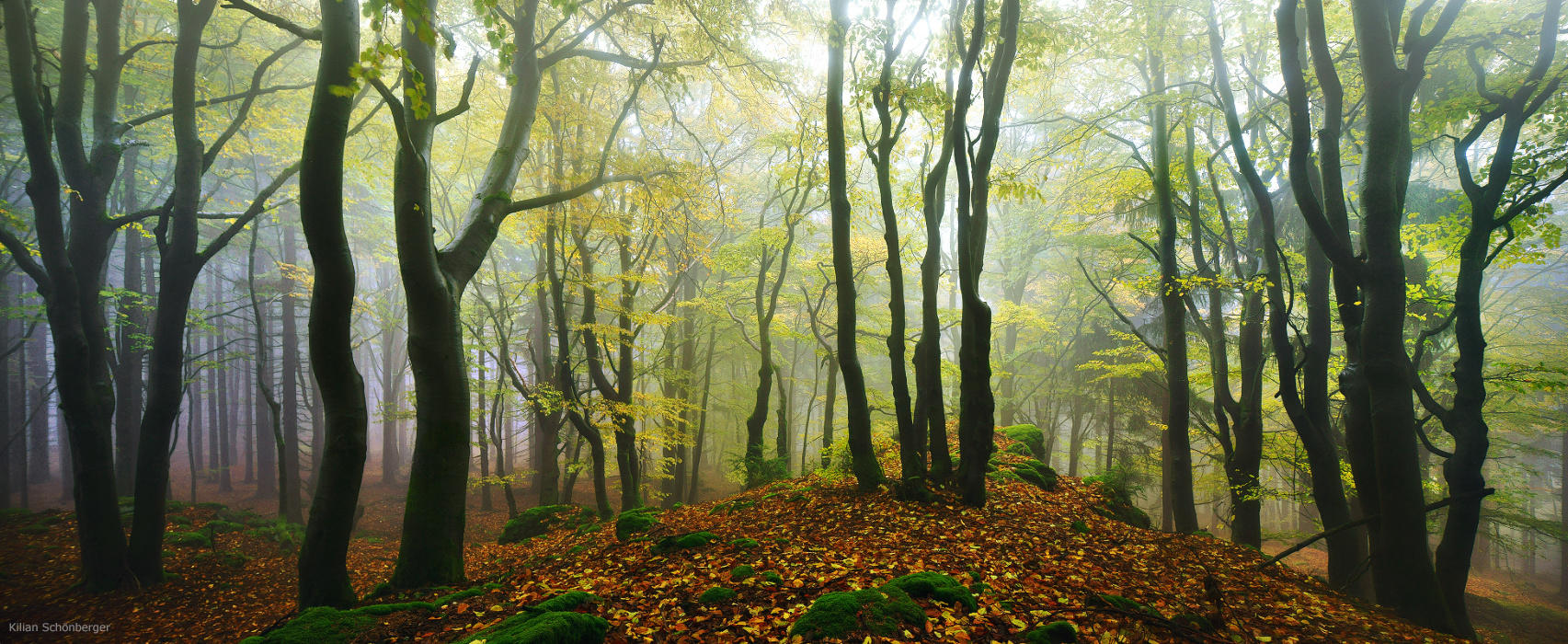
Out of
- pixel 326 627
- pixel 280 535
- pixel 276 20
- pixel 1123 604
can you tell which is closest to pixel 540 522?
pixel 280 535

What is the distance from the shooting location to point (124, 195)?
12.9 meters

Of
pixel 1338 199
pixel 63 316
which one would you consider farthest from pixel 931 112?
pixel 63 316

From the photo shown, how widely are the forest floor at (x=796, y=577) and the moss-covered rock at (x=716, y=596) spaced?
6cm

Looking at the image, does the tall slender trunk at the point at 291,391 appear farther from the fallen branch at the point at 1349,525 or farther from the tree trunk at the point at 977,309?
the fallen branch at the point at 1349,525

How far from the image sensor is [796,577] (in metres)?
4.02

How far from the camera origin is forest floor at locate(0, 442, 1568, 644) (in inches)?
132

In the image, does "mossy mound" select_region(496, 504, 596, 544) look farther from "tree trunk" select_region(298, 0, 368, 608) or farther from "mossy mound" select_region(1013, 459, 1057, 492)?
"mossy mound" select_region(1013, 459, 1057, 492)

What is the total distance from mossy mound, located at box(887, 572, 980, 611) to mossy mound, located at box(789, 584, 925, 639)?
0.79 ft

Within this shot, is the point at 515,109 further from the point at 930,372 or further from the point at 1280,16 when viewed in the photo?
the point at 1280,16

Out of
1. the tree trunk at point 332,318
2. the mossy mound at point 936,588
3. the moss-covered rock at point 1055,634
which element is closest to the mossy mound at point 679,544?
the mossy mound at point 936,588

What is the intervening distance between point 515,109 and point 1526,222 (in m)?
11.6

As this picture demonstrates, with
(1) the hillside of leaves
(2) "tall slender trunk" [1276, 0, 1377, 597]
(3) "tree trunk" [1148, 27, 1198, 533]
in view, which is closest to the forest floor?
(1) the hillside of leaves

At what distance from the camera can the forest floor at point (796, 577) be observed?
3342mm

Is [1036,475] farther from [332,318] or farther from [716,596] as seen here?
[332,318]
